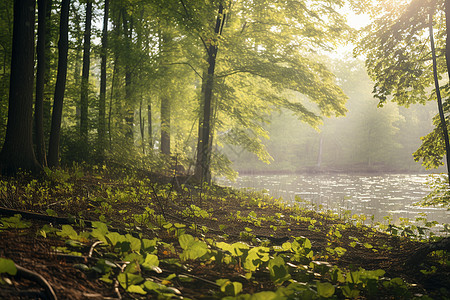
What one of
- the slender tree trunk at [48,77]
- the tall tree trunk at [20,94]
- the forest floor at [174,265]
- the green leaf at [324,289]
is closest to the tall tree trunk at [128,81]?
the slender tree trunk at [48,77]

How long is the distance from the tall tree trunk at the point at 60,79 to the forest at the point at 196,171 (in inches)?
1.3

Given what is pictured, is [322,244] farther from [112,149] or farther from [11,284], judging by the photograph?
[112,149]

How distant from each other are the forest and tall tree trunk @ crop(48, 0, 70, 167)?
33mm

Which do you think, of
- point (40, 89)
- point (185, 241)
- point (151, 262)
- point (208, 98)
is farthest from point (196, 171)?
point (151, 262)

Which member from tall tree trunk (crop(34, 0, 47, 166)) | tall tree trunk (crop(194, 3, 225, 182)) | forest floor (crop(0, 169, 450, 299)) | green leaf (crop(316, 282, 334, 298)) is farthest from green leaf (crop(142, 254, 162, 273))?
tall tree trunk (crop(194, 3, 225, 182))

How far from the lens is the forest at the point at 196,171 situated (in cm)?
226

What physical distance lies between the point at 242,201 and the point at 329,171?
3010 cm

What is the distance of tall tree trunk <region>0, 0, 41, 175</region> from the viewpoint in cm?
618

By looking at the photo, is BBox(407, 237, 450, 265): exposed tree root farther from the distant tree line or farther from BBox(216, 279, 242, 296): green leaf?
the distant tree line

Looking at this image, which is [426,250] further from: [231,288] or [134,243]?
[134,243]

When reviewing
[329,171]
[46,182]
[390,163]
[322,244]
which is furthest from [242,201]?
[390,163]

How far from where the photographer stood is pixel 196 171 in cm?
1074

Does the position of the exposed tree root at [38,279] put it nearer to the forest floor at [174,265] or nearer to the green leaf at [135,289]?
the forest floor at [174,265]

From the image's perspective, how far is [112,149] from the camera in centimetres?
1038
